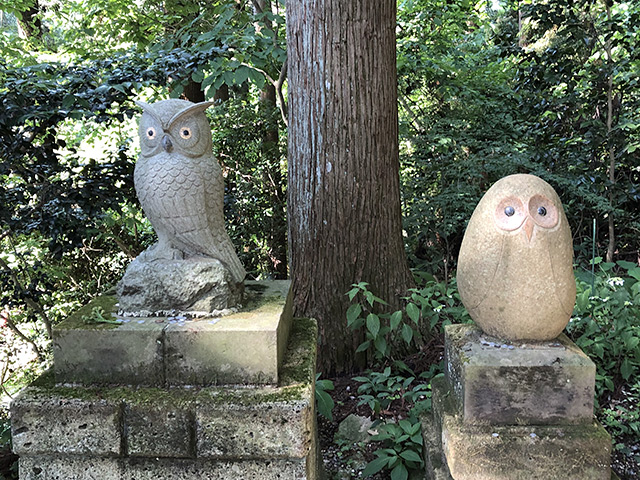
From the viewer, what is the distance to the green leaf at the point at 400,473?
250cm

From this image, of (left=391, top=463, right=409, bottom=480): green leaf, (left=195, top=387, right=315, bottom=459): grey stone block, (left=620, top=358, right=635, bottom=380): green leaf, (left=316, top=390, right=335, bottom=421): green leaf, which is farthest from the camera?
(left=620, top=358, right=635, bottom=380): green leaf

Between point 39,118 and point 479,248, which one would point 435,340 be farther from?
point 39,118

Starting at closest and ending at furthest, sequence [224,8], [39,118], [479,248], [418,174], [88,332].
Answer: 1. [88,332]
2. [479,248]
3. [39,118]
4. [224,8]
5. [418,174]

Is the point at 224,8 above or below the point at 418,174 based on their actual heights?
above

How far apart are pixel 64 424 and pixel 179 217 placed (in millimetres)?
920

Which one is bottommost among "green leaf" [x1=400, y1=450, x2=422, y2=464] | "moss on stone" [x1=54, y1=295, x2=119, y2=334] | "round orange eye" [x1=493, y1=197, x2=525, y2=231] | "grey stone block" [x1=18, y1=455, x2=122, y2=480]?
"green leaf" [x1=400, y1=450, x2=422, y2=464]

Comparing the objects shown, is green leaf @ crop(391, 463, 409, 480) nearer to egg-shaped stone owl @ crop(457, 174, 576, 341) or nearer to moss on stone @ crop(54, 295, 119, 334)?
egg-shaped stone owl @ crop(457, 174, 576, 341)

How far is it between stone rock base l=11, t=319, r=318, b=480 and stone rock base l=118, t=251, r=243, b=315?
1.16ft

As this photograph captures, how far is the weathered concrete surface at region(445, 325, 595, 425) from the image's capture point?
2.11 metres

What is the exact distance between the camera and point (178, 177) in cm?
209

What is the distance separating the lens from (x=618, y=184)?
494cm

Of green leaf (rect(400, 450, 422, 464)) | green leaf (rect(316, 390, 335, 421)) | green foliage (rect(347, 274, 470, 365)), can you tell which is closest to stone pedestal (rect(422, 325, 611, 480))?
green leaf (rect(400, 450, 422, 464))

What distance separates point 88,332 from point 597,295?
3078 mm

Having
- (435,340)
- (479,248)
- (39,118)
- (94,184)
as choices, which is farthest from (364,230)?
(39,118)
